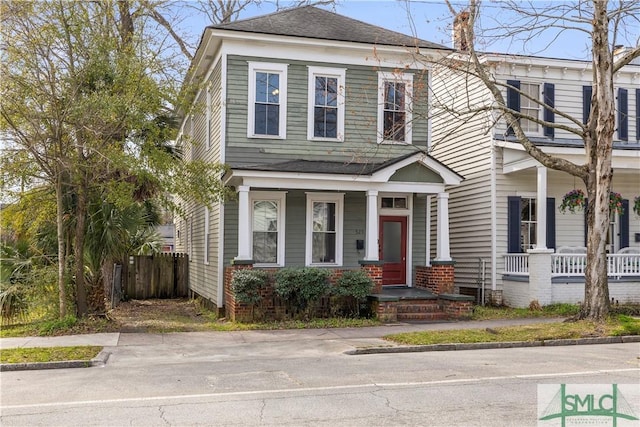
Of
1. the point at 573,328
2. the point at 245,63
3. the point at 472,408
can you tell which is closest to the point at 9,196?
the point at 245,63

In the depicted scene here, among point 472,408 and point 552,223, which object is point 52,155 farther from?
point 552,223

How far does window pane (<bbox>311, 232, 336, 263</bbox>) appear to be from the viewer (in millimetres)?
17141

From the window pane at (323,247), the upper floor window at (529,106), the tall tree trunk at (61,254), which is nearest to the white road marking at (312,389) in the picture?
the tall tree trunk at (61,254)

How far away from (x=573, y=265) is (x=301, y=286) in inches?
318

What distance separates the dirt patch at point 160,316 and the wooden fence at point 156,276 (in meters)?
0.55

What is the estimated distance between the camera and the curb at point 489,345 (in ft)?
37.2

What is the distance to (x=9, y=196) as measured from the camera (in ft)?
44.3

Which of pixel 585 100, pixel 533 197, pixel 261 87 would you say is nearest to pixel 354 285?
pixel 261 87

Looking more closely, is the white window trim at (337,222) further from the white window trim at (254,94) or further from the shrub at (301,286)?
the white window trim at (254,94)

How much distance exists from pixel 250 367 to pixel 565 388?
4603 mm

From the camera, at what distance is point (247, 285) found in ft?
48.3

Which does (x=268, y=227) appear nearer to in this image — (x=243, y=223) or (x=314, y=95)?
(x=243, y=223)

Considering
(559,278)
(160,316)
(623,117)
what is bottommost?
(160,316)

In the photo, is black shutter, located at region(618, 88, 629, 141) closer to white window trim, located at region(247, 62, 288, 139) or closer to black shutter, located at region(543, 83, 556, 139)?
black shutter, located at region(543, 83, 556, 139)
